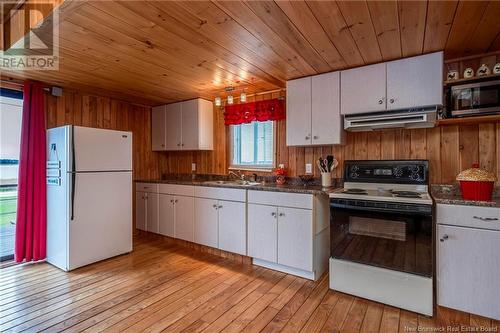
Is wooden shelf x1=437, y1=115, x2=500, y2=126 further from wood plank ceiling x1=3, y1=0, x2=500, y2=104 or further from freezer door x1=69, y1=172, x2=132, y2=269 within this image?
freezer door x1=69, y1=172, x2=132, y2=269

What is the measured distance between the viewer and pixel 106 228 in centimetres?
310

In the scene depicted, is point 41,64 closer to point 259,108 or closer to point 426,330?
point 259,108

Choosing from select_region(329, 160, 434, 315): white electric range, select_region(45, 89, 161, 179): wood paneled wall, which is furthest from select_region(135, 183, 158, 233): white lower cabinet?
select_region(329, 160, 434, 315): white electric range

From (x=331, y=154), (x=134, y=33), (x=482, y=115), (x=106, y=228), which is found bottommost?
(x=106, y=228)

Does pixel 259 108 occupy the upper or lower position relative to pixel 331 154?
upper

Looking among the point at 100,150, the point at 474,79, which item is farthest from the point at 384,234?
the point at 100,150

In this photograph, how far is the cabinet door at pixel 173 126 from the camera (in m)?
4.00

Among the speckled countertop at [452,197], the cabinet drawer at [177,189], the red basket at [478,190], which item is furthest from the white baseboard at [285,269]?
the red basket at [478,190]

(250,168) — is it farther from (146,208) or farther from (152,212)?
(146,208)

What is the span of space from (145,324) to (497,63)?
11.3ft

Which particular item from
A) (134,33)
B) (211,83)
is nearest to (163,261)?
(211,83)

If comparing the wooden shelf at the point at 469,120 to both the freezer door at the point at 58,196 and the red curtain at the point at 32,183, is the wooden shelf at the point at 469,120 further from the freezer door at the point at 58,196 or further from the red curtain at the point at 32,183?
the red curtain at the point at 32,183

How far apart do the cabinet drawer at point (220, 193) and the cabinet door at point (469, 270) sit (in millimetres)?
1855

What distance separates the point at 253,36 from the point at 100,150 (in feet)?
7.24
